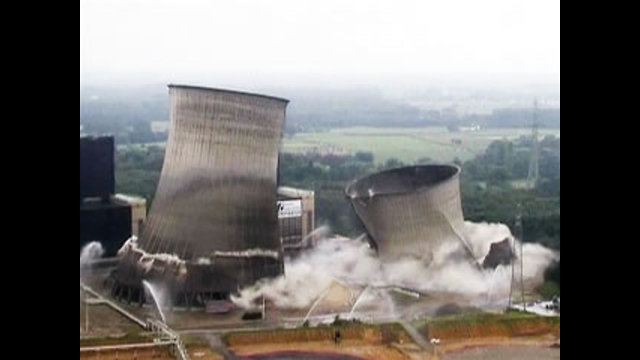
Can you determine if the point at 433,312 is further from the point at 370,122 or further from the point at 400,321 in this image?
the point at 370,122

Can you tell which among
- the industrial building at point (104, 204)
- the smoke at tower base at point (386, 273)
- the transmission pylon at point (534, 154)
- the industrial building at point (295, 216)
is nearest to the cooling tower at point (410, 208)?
the smoke at tower base at point (386, 273)

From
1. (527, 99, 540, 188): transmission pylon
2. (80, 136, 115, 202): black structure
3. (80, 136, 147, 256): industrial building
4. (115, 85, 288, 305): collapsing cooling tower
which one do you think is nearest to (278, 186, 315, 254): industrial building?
(115, 85, 288, 305): collapsing cooling tower

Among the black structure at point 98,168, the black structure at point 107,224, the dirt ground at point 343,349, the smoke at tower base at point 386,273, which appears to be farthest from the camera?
the smoke at tower base at point 386,273

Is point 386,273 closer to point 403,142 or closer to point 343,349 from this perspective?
point 343,349

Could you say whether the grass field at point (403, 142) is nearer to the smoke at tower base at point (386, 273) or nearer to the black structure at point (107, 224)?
the smoke at tower base at point (386, 273)

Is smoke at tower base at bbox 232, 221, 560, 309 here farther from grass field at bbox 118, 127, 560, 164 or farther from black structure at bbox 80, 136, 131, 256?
black structure at bbox 80, 136, 131, 256

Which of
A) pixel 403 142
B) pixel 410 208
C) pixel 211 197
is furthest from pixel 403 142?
pixel 211 197
